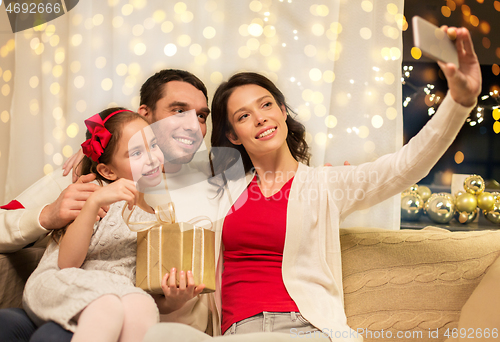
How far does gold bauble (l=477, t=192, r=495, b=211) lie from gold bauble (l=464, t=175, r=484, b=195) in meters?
0.02

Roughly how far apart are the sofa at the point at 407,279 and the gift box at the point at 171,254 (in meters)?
0.46

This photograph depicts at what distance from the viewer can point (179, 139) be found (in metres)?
1.30

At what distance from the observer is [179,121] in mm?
1311

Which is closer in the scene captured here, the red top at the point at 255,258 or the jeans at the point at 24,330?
the jeans at the point at 24,330

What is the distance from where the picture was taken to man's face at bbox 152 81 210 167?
1286 mm

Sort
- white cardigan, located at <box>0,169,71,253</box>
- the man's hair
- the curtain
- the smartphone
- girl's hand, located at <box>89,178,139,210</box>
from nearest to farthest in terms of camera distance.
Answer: the smartphone
girl's hand, located at <box>89,178,139,210</box>
white cardigan, located at <box>0,169,71,253</box>
the man's hair
the curtain

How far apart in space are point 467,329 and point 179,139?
3.41ft

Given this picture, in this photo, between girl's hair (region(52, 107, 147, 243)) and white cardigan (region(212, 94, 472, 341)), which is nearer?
white cardigan (region(212, 94, 472, 341))

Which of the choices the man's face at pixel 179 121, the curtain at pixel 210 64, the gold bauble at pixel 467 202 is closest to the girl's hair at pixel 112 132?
the man's face at pixel 179 121

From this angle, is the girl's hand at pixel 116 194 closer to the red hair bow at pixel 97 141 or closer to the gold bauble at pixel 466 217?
the red hair bow at pixel 97 141

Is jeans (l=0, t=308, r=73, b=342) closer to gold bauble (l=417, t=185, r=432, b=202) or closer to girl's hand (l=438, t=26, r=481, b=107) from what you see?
girl's hand (l=438, t=26, r=481, b=107)

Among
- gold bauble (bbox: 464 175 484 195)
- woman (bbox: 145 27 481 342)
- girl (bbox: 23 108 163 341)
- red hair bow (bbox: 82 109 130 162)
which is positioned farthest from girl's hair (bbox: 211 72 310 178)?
gold bauble (bbox: 464 175 484 195)

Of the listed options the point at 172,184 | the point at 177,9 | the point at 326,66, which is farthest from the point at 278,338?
the point at 177,9

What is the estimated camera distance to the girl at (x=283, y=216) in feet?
3.25
